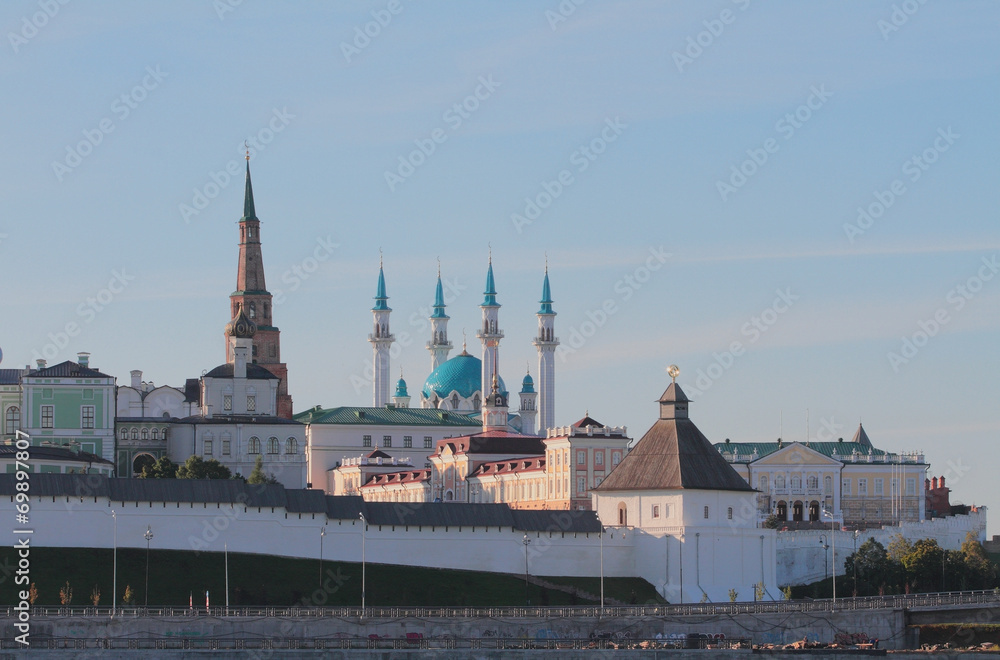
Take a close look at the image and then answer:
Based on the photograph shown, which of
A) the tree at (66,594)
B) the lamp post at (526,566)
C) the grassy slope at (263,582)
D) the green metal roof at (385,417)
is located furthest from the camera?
the green metal roof at (385,417)

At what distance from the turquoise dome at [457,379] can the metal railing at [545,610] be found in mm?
92584

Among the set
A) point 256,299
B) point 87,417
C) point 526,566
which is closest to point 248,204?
point 256,299

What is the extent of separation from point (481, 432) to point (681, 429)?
154 feet

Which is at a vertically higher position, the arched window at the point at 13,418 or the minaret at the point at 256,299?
the minaret at the point at 256,299

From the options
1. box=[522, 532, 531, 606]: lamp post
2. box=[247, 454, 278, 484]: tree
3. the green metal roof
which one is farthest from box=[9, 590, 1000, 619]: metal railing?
the green metal roof

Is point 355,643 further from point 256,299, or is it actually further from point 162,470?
point 256,299

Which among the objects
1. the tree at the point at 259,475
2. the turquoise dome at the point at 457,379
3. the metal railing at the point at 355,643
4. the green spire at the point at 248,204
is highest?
the green spire at the point at 248,204

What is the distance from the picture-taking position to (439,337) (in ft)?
632

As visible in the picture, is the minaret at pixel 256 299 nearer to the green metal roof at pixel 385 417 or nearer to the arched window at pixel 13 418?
the green metal roof at pixel 385 417

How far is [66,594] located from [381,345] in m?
95.6

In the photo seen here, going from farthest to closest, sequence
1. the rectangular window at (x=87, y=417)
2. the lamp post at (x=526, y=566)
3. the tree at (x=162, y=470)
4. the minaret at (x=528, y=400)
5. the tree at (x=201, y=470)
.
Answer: the minaret at (x=528, y=400) → the rectangular window at (x=87, y=417) → the tree at (x=201, y=470) → the tree at (x=162, y=470) → the lamp post at (x=526, y=566)

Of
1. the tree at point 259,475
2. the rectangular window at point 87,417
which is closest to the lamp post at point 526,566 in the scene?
the tree at point 259,475

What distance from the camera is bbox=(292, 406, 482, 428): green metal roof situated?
525ft

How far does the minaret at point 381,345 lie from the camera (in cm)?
18400
